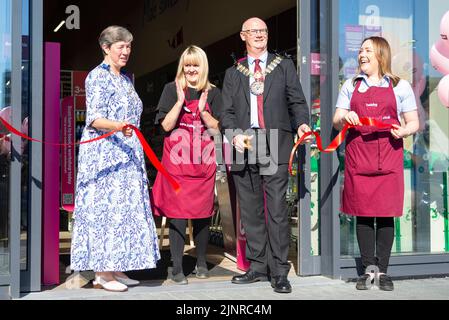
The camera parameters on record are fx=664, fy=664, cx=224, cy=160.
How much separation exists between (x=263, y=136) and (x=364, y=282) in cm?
110

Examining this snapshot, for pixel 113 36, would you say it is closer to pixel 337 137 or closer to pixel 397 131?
pixel 337 137

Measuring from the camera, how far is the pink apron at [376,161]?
4.07m

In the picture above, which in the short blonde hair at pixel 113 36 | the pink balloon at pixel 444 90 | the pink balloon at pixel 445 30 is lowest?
the pink balloon at pixel 444 90

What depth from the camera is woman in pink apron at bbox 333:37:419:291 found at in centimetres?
407

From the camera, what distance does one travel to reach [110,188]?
3.91 m

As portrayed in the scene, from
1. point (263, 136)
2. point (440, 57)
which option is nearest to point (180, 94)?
point (263, 136)

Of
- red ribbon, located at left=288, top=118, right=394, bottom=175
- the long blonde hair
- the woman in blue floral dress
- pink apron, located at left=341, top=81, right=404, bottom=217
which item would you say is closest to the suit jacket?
red ribbon, located at left=288, top=118, right=394, bottom=175

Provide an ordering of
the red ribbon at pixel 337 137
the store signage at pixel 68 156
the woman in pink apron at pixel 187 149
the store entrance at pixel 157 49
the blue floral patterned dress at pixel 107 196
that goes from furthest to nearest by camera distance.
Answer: the store entrance at pixel 157 49
the store signage at pixel 68 156
the woman in pink apron at pixel 187 149
the red ribbon at pixel 337 137
the blue floral patterned dress at pixel 107 196

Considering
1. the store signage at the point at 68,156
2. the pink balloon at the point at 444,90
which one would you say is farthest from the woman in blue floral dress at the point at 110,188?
the pink balloon at the point at 444,90

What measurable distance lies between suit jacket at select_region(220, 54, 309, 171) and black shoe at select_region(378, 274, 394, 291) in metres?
0.95

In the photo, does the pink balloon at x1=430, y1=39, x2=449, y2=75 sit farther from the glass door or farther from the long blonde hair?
the glass door

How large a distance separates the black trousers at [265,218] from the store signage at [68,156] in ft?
3.90

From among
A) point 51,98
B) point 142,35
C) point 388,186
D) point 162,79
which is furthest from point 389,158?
point 142,35

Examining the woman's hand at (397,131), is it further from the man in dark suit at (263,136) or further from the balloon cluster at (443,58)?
the balloon cluster at (443,58)
